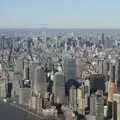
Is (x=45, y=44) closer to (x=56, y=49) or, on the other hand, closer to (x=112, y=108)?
(x=56, y=49)

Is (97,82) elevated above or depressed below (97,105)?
above

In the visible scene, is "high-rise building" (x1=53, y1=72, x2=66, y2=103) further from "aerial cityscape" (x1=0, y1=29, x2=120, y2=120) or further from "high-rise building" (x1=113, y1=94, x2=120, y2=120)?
"high-rise building" (x1=113, y1=94, x2=120, y2=120)

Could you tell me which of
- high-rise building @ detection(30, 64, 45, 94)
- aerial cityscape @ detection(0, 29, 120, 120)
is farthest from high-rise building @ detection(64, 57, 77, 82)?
high-rise building @ detection(30, 64, 45, 94)

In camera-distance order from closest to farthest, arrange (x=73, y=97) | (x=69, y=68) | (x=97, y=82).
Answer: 1. (x=73, y=97)
2. (x=97, y=82)
3. (x=69, y=68)

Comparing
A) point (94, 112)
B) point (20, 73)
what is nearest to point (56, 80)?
point (20, 73)

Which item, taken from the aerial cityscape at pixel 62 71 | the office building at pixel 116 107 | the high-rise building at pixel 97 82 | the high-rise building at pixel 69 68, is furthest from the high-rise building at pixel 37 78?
the office building at pixel 116 107

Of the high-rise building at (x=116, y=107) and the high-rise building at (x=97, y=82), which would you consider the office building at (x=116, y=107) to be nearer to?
the high-rise building at (x=116, y=107)

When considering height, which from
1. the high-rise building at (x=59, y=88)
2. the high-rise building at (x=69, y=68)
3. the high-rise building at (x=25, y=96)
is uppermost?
the high-rise building at (x=69, y=68)

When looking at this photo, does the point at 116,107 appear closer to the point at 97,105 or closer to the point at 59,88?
the point at 97,105

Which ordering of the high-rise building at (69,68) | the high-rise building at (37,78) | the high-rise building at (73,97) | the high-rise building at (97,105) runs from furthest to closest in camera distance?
the high-rise building at (69,68), the high-rise building at (37,78), the high-rise building at (73,97), the high-rise building at (97,105)

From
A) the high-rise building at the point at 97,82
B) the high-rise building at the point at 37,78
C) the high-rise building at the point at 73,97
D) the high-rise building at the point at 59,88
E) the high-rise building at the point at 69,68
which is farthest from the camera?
the high-rise building at the point at 69,68

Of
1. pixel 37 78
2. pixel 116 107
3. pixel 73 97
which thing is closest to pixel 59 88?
pixel 73 97
